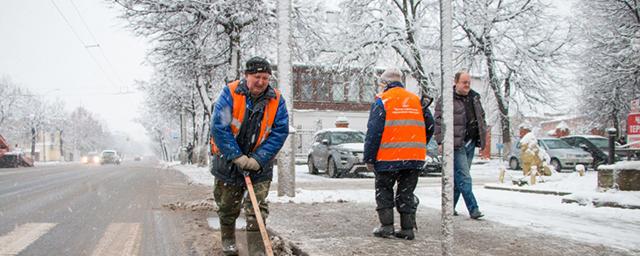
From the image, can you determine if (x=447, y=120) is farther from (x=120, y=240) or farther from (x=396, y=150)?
(x=120, y=240)

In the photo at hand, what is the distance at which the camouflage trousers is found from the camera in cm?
407

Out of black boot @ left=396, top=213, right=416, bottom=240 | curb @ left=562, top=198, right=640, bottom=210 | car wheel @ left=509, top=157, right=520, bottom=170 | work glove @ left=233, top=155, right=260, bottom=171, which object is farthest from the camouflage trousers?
car wheel @ left=509, top=157, right=520, bottom=170

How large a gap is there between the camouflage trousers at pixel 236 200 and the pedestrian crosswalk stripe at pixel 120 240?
1.03 metres

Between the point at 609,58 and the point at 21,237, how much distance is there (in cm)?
2868

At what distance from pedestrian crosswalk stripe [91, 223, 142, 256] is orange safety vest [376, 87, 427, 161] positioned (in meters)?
2.52

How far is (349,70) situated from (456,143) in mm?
18243

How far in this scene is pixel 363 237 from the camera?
4863 mm

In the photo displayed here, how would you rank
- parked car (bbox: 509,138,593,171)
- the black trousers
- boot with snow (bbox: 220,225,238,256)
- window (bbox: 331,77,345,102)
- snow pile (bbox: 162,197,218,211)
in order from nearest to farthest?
boot with snow (bbox: 220,225,238,256) → the black trousers → snow pile (bbox: 162,197,218,211) → parked car (bbox: 509,138,593,171) → window (bbox: 331,77,345,102)

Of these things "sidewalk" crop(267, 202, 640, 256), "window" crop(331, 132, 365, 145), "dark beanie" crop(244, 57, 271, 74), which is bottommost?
"sidewalk" crop(267, 202, 640, 256)

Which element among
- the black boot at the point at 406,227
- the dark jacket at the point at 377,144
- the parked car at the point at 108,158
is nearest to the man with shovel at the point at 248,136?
the dark jacket at the point at 377,144

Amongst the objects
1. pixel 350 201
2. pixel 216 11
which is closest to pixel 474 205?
pixel 350 201

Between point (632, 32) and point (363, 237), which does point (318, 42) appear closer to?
point (363, 237)

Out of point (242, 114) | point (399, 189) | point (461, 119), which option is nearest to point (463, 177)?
point (461, 119)

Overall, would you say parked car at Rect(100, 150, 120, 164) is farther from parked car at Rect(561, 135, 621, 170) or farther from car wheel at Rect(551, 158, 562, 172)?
car wheel at Rect(551, 158, 562, 172)
